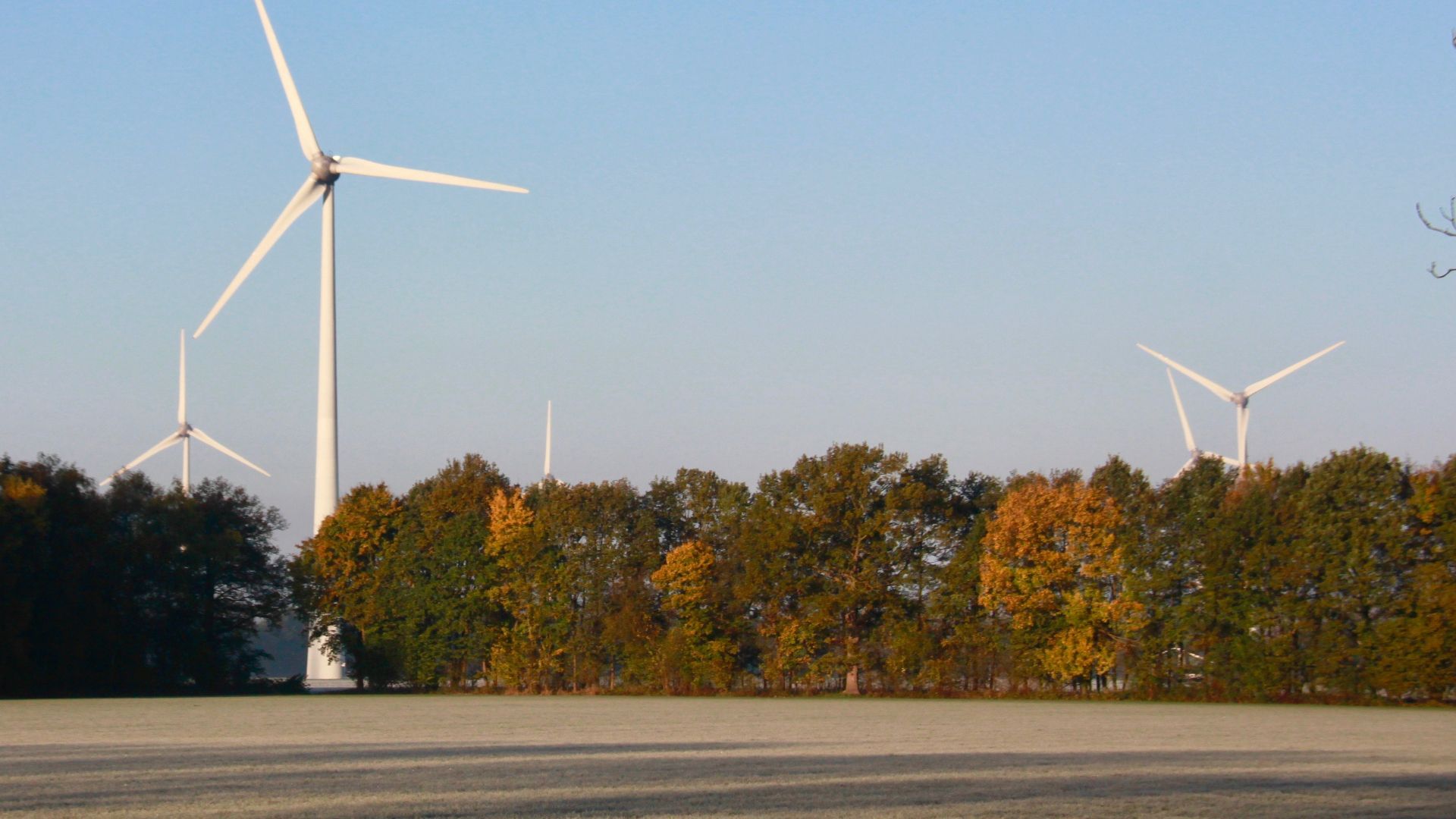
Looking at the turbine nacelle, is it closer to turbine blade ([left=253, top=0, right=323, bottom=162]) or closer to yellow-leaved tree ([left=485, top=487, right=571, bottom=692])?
turbine blade ([left=253, top=0, right=323, bottom=162])

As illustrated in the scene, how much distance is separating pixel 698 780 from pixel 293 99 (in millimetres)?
73965

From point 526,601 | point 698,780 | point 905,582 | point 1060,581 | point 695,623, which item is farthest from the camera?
point 526,601

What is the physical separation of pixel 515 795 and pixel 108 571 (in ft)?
265

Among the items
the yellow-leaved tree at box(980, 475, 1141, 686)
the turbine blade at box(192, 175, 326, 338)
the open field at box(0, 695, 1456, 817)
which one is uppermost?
the turbine blade at box(192, 175, 326, 338)

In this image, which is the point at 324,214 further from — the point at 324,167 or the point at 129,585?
the point at 129,585

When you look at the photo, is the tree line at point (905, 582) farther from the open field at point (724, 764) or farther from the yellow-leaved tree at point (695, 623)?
the open field at point (724, 764)

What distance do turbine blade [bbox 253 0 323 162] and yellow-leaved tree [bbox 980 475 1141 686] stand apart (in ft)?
156

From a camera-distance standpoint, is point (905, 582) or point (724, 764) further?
point (905, 582)

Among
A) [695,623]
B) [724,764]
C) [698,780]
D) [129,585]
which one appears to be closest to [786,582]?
[695,623]

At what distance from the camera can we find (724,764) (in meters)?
32.0

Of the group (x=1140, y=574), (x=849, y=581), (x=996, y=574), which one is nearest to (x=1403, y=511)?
(x=1140, y=574)

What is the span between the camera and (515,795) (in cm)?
2483

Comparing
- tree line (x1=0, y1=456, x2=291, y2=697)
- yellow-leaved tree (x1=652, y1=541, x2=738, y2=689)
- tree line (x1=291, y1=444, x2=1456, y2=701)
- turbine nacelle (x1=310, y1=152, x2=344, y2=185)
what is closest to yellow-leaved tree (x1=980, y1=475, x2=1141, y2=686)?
tree line (x1=291, y1=444, x2=1456, y2=701)

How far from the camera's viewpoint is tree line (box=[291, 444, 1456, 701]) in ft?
261
